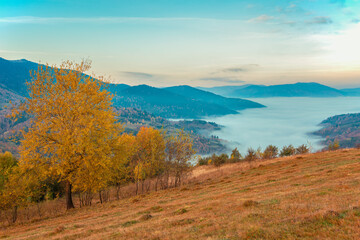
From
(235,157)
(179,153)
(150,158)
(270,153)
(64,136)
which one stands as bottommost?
(235,157)

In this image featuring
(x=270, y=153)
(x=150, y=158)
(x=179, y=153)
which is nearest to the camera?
(x=179, y=153)

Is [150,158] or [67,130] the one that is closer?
[67,130]

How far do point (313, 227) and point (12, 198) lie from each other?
30.5 meters

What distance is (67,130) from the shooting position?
2372 centimetres

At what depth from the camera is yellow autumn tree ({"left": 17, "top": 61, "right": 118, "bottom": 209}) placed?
2447cm

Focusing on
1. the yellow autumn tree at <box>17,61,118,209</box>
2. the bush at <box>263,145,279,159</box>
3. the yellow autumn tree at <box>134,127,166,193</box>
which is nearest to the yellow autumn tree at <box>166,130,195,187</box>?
the yellow autumn tree at <box>134,127,166,193</box>

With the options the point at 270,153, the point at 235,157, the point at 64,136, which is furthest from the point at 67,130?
the point at 235,157

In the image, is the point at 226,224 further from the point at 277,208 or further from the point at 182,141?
the point at 182,141

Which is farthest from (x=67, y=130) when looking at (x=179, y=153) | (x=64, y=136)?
(x=179, y=153)

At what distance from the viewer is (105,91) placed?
2850 centimetres

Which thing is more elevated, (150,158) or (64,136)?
(64,136)

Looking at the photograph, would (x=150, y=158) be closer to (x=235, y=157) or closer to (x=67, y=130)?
(x=67, y=130)

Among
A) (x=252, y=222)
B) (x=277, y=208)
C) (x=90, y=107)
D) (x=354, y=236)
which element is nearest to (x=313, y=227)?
(x=354, y=236)

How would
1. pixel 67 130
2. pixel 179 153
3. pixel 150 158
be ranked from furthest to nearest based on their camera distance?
pixel 150 158 < pixel 179 153 < pixel 67 130
